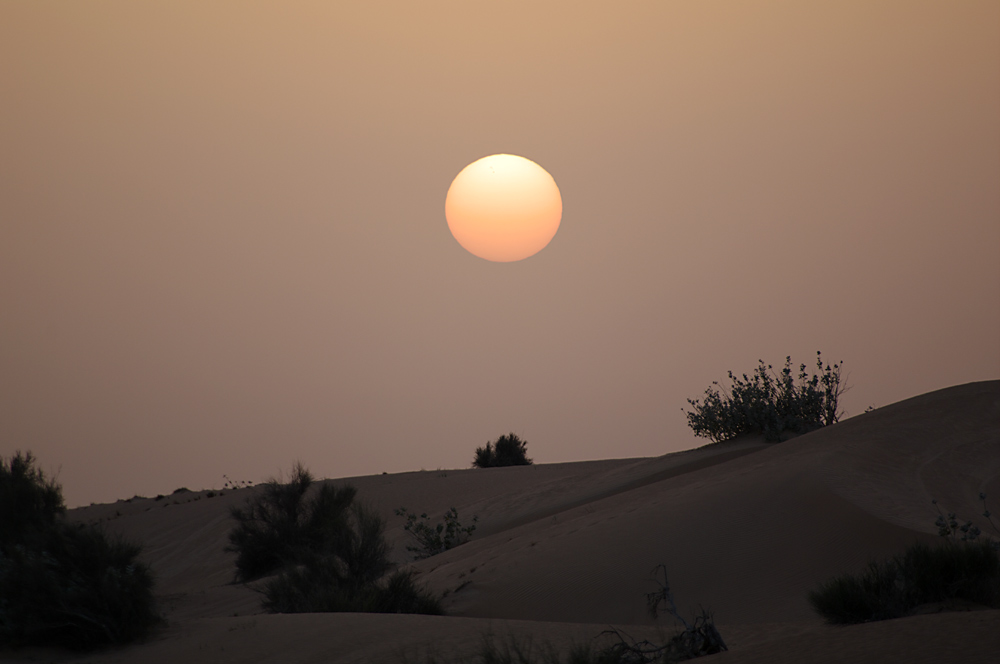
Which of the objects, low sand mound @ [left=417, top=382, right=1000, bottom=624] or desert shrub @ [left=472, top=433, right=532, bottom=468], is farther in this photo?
desert shrub @ [left=472, top=433, right=532, bottom=468]

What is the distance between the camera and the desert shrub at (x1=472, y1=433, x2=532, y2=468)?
41281 millimetres

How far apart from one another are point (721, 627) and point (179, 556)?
22521mm

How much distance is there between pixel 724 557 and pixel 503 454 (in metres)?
31.9

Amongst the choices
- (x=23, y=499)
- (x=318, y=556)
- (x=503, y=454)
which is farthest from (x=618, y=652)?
(x=503, y=454)

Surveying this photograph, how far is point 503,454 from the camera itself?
41.8 meters

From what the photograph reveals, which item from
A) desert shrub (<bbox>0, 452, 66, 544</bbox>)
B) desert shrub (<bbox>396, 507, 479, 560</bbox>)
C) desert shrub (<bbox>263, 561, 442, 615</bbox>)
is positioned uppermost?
desert shrub (<bbox>0, 452, 66, 544</bbox>)

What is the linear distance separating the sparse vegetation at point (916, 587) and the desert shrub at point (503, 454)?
112 ft

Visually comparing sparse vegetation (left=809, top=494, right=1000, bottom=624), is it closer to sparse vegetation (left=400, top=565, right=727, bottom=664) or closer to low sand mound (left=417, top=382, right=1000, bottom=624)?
sparse vegetation (left=400, top=565, right=727, bottom=664)

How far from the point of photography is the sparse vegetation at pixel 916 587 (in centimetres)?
657

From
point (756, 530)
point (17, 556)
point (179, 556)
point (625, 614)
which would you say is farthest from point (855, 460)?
point (179, 556)

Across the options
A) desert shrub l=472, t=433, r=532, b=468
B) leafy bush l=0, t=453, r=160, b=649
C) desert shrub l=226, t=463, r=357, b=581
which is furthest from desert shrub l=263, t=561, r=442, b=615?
desert shrub l=472, t=433, r=532, b=468

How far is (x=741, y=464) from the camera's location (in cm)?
1500

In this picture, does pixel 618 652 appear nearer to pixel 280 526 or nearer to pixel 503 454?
pixel 280 526

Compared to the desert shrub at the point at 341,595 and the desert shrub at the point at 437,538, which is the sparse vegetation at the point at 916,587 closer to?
the desert shrub at the point at 341,595
